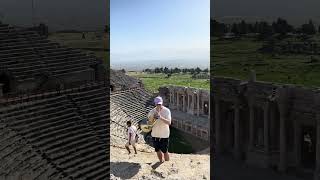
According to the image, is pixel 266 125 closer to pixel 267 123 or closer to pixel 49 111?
pixel 267 123

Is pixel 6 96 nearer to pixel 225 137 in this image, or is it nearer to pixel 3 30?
pixel 3 30

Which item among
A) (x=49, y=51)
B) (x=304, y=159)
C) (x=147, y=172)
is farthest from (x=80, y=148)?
(x=304, y=159)

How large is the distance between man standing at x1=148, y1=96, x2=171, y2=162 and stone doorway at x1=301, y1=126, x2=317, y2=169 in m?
1.76

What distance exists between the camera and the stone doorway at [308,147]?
436 centimetres

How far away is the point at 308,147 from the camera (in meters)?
4.43

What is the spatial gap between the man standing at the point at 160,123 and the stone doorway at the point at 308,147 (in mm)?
1762

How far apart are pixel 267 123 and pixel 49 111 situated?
319 centimetres

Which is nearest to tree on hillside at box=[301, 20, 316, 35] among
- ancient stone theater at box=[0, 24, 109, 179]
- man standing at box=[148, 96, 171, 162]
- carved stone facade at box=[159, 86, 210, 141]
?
man standing at box=[148, 96, 171, 162]

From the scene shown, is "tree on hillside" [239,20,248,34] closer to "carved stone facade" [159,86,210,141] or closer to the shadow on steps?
the shadow on steps

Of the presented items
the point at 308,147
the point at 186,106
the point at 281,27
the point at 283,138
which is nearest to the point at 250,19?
the point at 281,27

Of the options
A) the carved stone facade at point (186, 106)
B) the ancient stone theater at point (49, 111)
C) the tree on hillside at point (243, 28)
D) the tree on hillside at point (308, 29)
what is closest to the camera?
the tree on hillside at point (308, 29)

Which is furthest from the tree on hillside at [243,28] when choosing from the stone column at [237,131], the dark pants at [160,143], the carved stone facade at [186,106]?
the carved stone facade at [186,106]

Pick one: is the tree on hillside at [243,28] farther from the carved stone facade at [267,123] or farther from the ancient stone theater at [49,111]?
the ancient stone theater at [49,111]

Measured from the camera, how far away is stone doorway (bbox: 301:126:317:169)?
172 inches
